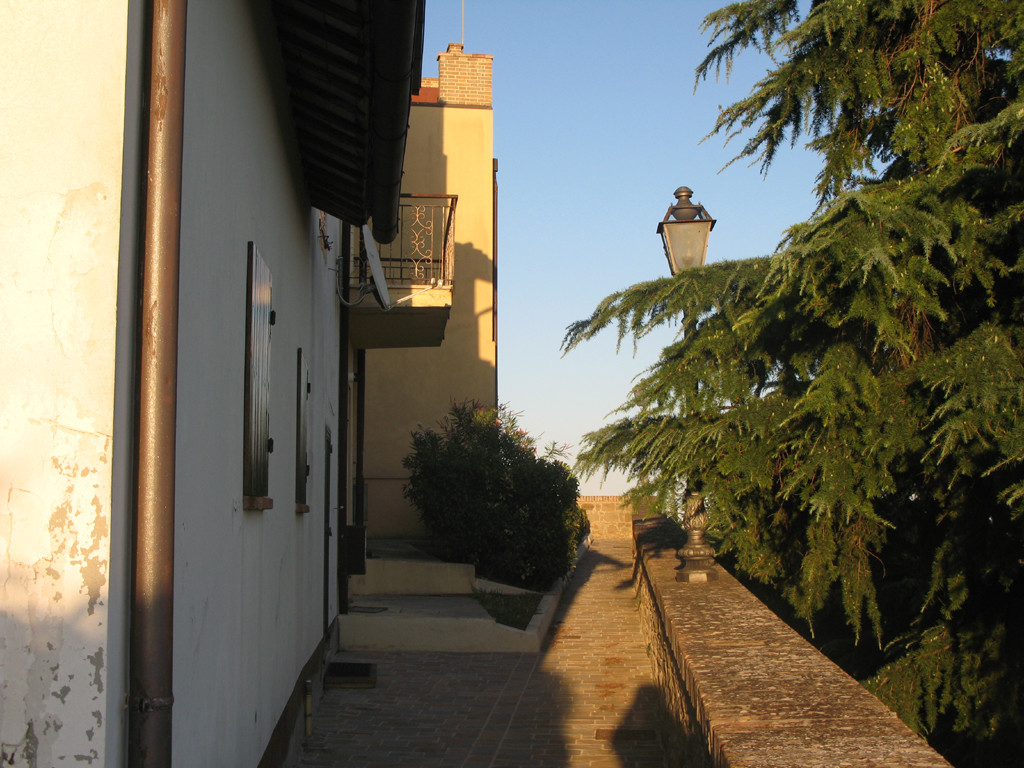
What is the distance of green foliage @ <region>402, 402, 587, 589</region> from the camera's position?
41.9ft

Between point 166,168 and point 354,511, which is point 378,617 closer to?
point 354,511

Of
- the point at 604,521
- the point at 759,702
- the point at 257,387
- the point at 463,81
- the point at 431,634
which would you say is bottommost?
the point at 431,634

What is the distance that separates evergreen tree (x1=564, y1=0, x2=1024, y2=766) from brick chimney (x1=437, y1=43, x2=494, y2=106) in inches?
450

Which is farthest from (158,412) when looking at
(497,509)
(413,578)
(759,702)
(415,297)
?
(497,509)

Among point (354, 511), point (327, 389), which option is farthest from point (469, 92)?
point (327, 389)

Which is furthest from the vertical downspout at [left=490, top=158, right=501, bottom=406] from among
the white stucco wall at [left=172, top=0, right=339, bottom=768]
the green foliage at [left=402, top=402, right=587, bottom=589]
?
the white stucco wall at [left=172, top=0, right=339, bottom=768]

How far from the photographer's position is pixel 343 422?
33.6ft

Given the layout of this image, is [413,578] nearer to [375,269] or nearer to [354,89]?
[375,269]

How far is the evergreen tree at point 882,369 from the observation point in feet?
16.0

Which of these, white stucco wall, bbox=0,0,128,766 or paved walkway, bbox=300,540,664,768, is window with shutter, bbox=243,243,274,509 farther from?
paved walkway, bbox=300,540,664,768

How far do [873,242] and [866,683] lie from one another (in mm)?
2829

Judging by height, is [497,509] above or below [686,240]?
below

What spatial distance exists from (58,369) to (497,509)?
34.7 feet

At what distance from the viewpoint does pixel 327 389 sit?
8.91m
